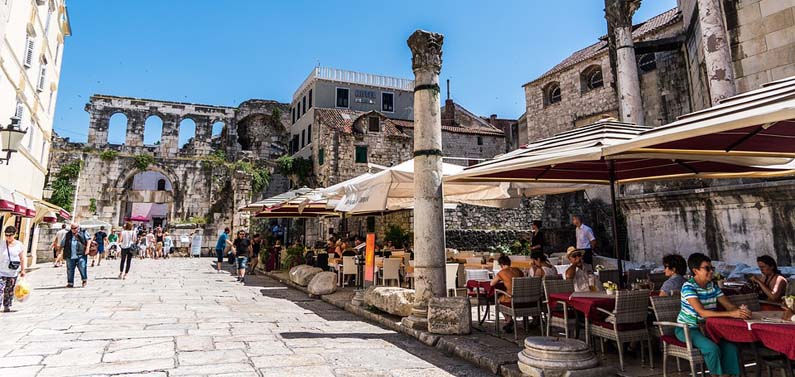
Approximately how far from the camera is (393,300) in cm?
645

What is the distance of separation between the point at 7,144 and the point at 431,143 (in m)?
9.11

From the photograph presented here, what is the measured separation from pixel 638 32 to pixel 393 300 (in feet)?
70.2

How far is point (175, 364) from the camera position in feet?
13.2

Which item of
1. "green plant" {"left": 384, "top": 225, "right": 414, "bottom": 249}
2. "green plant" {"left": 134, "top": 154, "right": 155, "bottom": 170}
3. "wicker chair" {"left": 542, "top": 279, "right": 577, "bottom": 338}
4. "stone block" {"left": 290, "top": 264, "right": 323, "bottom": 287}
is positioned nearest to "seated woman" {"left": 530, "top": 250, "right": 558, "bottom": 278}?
"wicker chair" {"left": 542, "top": 279, "right": 577, "bottom": 338}

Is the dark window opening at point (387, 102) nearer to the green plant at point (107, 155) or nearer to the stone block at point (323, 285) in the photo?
the green plant at point (107, 155)

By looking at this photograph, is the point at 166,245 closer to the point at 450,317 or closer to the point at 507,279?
the point at 450,317

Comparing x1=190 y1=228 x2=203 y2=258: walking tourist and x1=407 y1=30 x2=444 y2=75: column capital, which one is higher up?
x1=407 y1=30 x2=444 y2=75: column capital

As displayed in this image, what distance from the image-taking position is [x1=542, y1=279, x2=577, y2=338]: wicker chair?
4402 millimetres

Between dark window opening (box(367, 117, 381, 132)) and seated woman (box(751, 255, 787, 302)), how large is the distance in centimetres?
2202

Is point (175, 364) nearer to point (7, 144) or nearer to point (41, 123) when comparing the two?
point (7, 144)

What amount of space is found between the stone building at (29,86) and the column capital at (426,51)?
8.36m

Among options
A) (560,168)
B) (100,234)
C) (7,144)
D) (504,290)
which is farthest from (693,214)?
(100,234)

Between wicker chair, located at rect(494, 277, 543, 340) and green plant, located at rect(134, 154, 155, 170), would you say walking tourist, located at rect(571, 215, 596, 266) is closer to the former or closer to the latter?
wicker chair, located at rect(494, 277, 543, 340)

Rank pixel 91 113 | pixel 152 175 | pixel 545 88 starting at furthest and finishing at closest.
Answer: pixel 152 175 → pixel 91 113 → pixel 545 88
